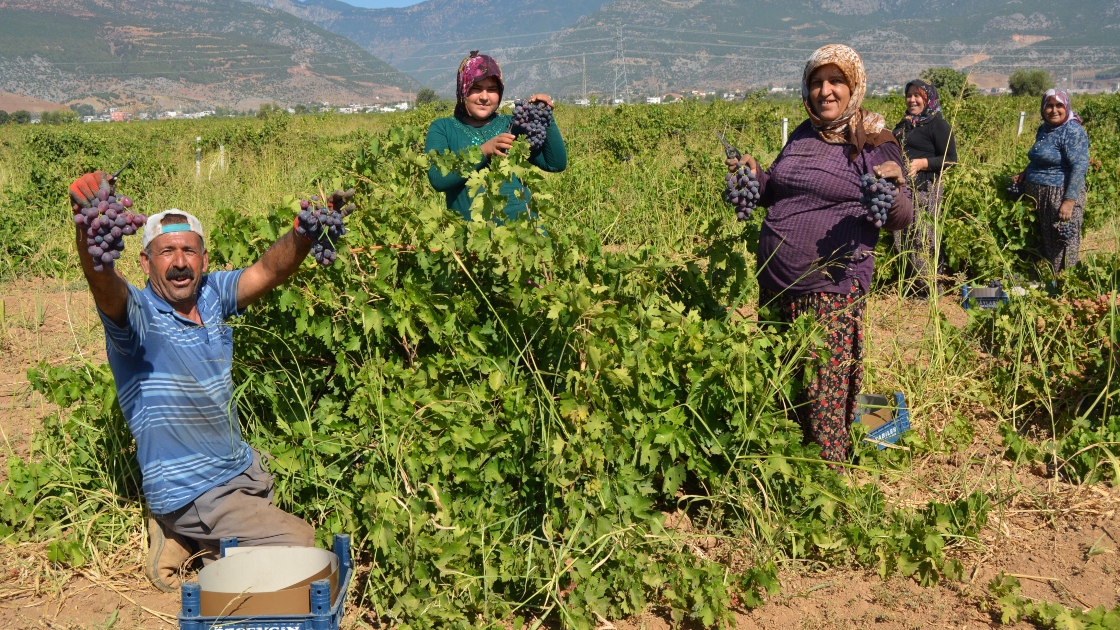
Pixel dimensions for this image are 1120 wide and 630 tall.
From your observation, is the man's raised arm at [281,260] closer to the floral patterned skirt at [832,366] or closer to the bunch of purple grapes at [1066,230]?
the floral patterned skirt at [832,366]

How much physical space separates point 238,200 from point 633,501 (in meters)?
7.46

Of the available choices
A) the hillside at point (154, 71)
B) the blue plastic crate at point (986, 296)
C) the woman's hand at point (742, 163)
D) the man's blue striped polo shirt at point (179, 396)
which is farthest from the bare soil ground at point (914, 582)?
the hillside at point (154, 71)

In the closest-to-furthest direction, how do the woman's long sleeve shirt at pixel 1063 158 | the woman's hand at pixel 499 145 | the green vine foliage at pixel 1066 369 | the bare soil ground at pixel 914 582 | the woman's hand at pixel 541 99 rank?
the bare soil ground at pixel 914 582, the woman's hand at pixel 499 145, the green vine foliage at pixel 1066 369, the woman's hand at pixel 541 99, the woman's long sleeve shirt at pixel 1063 158

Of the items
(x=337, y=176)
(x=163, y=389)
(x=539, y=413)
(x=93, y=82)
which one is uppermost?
(x=93, y=82)

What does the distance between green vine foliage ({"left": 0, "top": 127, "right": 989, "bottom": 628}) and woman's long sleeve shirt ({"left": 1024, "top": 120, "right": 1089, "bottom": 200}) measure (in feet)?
12.3

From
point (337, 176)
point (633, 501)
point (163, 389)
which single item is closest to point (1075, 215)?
point (633, 501)

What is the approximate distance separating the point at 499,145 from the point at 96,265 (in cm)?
172

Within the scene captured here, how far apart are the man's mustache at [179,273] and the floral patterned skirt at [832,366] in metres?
2.11

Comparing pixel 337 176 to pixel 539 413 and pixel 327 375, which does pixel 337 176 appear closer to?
pixel 327 375

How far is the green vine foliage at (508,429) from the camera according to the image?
2479mm

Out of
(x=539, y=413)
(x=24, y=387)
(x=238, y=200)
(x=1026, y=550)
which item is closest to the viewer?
(x=539, y=413)

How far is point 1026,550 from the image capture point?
295 cm

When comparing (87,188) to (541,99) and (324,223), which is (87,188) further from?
(541,99)

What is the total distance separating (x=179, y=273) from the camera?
2471mm
